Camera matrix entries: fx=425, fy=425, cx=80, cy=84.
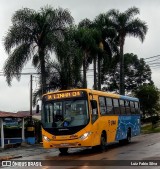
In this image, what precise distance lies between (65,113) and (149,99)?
48.1 meters

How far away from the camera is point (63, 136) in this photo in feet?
63.0

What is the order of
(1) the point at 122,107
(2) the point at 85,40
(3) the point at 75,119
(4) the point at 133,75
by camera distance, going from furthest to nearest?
(4) the point at 133,75 → (2) the point at 85,40 → (1) the point at 122,107 → (3) the point at 75,119

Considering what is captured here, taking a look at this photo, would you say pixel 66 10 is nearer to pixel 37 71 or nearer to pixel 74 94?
pixel 37 71

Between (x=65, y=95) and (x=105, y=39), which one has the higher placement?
(x=105, y=39)

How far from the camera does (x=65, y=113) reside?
1931 cm

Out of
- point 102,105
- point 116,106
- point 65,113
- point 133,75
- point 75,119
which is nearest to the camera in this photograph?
point 75,119

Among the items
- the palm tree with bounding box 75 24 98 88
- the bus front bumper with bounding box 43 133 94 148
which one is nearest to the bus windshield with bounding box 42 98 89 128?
the bus front bumper with bounding box 43 133 94 148

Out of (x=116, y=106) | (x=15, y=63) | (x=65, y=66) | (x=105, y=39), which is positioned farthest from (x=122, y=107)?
(x=105, y=39)

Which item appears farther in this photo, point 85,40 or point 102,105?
point 85,40

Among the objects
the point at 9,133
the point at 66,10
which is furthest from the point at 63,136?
the point at 66,10

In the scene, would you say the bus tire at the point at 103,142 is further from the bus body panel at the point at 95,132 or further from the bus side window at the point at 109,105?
the bus side window at the point at 109,105

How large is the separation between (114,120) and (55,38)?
1155 cm

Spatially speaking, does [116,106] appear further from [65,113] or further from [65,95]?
[65,113]

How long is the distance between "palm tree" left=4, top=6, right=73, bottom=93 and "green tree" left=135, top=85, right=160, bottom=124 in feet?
115
